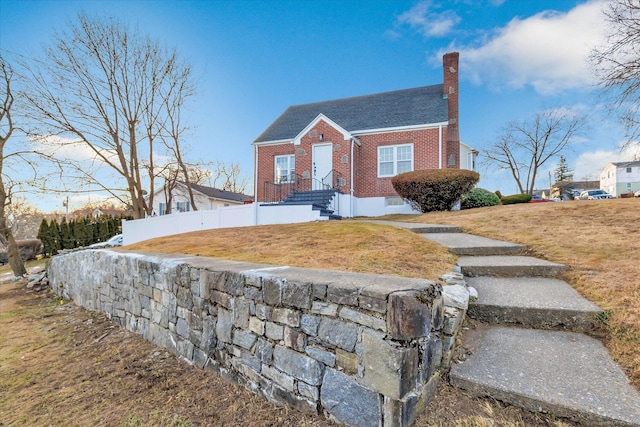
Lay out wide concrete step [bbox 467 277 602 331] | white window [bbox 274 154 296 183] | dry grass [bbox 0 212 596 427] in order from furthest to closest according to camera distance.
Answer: white window [bbox 274 154 296 183], wide concrete step [bbox 467 277 602 331], dry grass [bbox 0 212 596 427]

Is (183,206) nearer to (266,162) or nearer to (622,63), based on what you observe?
(266,162)

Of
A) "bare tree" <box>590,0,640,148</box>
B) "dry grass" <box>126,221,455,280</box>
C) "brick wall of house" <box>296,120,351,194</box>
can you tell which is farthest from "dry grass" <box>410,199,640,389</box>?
"brick wall of house" <box>296,120,351,194</box>

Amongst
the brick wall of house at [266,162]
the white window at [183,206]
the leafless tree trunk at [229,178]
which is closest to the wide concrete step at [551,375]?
the brick wall of house at [266,162]

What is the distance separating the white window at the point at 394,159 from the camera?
12.9 meters

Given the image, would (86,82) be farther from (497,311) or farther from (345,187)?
(497,311)

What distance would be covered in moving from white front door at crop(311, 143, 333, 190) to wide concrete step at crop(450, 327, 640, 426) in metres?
10.9

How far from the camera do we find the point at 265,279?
2.42m

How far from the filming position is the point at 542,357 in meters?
2.14

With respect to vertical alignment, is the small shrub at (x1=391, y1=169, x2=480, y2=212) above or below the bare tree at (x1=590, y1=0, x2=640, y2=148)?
below

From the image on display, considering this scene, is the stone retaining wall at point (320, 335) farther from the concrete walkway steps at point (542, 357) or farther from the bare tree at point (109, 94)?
the bare tree at point (109, 94)

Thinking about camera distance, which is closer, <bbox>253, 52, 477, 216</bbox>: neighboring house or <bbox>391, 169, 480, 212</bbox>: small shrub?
<bbox>391, 169, 480, 212</bbox>: small shrub

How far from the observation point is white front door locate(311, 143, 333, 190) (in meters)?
13.1

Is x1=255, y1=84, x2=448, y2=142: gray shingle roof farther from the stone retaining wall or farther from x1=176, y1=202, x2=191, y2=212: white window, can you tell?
x1=176, y1=202, x2=191, y2=212: white window

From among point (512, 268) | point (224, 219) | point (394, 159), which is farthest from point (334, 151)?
point (512, 268)
